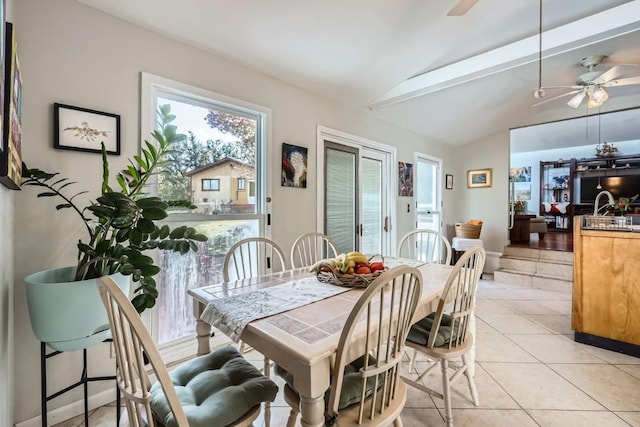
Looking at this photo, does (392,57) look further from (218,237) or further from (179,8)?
(218,237)

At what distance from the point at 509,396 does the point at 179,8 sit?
3288 millimetres

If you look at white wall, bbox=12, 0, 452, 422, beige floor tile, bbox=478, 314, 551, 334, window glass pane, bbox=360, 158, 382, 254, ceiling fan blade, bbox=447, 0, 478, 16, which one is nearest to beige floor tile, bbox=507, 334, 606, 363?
beige floor tile, bbox=478, 314, 551, 334

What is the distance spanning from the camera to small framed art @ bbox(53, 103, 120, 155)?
160 cm

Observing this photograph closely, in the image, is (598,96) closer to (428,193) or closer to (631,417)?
(428,193)

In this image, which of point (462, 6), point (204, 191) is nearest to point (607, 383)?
point (462, 6)

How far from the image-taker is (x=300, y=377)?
2.89 ft

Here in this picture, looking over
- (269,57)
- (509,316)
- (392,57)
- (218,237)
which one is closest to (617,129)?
(509,316)

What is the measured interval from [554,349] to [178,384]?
2929 millimetres

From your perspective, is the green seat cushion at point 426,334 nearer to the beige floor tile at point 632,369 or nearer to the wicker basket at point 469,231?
the beige floor tile at point 632,369

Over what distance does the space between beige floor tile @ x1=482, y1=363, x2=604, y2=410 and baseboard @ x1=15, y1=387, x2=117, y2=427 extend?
2485mm

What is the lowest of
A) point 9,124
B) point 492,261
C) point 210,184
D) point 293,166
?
point 492,261

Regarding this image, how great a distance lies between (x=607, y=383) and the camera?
1922 millimetres

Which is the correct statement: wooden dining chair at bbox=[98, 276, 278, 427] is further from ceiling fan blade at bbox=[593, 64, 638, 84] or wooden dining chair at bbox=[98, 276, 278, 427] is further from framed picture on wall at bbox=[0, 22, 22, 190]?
ceiling fan blade at bbox=[593, 64, 638, 84]

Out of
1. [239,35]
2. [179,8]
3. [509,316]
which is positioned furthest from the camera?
[509,316]
